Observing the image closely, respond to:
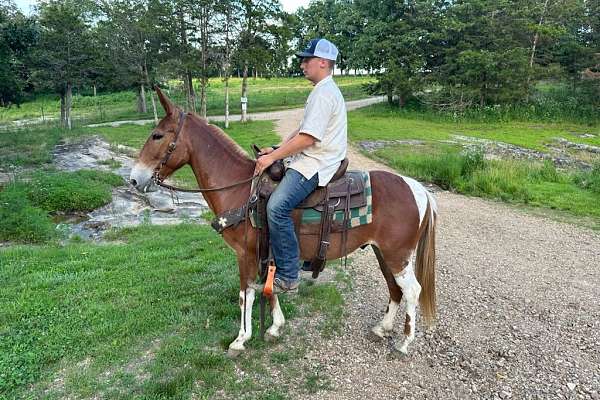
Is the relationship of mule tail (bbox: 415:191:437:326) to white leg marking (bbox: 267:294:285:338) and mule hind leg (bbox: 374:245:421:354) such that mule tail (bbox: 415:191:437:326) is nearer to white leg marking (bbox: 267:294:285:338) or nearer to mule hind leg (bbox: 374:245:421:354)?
mule hind leg (bbox: 374:245:421:354)

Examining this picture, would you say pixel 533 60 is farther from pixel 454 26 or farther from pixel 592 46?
pixel 454 26

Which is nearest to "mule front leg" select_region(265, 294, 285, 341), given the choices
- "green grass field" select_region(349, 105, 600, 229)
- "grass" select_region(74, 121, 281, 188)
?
"green grass field" select_region(349, 105, 600, 229)

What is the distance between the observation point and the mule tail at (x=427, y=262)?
419cm

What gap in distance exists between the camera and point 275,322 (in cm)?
444

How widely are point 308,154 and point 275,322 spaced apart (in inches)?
75.1

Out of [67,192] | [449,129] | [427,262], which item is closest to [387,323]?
[427,262]

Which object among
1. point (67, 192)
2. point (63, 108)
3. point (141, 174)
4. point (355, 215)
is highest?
point (63, 108)

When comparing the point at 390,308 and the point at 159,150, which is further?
the point at 390,308

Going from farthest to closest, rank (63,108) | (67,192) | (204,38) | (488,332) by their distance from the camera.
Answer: (63,108) → (204,38) → (67,192) → (488,332)

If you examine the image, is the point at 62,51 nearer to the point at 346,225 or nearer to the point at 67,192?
the point at 67,192

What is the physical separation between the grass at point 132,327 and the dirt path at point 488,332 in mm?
446

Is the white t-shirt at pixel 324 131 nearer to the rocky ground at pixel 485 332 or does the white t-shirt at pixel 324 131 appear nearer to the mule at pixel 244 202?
the mule at pixel 244 202

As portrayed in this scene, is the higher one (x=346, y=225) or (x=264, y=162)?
(x=264, y=162)

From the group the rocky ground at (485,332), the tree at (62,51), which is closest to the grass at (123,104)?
the tree at (62,51)
